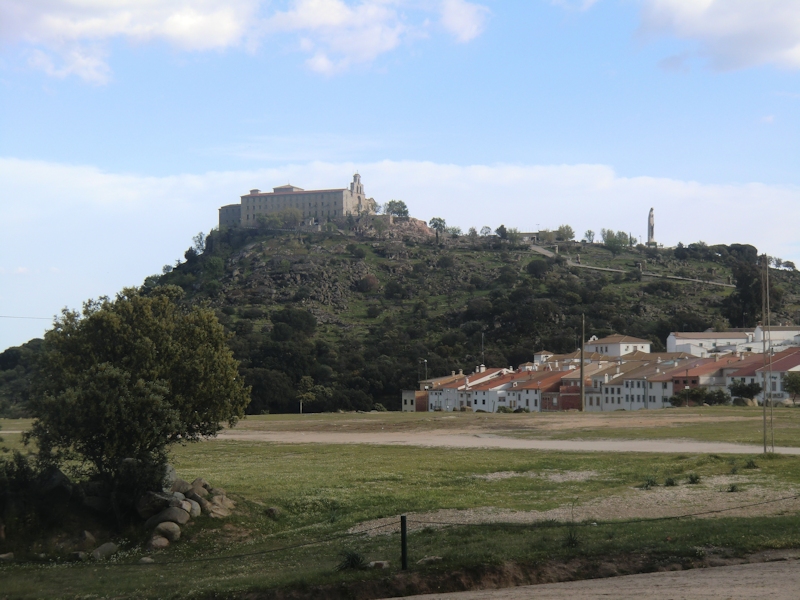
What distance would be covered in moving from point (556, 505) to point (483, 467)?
9402 mm

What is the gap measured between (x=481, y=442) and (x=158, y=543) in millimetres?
25824

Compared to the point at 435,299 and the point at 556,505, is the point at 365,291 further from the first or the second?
the point at 556,505

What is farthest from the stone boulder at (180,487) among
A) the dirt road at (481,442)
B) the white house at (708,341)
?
the white house at (708,341)

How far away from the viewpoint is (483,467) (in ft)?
103

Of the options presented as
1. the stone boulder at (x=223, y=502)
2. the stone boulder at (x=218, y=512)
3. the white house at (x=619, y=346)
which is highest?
the white house at (x=619, y=346)

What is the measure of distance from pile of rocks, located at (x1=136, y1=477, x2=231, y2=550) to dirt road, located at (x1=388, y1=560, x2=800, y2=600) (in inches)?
360

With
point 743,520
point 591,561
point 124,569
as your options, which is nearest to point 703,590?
point 591,561

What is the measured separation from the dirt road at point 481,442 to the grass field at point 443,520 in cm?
340

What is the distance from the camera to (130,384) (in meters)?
23.3

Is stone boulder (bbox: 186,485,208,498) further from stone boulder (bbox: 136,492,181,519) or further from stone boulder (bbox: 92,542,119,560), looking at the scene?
stone boulder (bbox: 92,542,119,560)

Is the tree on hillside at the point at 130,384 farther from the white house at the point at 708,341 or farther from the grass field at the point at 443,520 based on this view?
the white house at the point at 708,341

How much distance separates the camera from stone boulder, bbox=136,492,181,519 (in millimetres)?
22125

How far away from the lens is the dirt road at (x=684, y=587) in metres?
12.7

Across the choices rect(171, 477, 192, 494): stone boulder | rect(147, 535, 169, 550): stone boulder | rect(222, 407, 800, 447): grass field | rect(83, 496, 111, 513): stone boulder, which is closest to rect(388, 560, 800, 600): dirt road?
rect(147, 535, 169, 550): stone boulder
